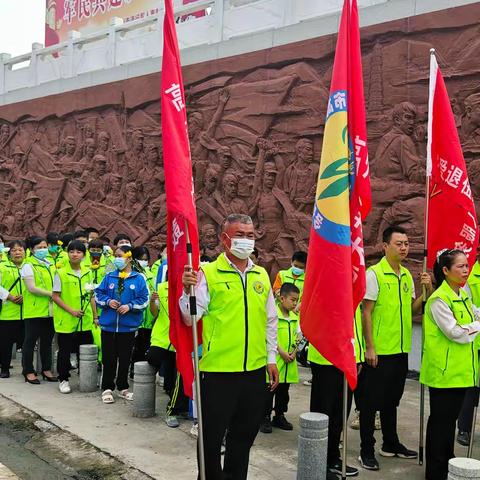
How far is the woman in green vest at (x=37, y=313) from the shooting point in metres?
6.57

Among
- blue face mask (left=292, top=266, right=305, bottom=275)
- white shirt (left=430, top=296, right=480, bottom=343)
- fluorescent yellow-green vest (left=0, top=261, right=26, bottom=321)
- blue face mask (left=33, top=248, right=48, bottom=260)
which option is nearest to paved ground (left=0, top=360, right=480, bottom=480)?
fluorescent yellow-green vest (left=0, top=261, right=26, bottom=321)

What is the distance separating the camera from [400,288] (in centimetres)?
436

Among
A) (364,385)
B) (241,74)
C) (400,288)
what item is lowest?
(364,385)

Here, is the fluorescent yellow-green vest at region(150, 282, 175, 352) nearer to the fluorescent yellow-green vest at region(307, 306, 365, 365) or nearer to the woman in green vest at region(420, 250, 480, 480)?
the fluorescent yellow-green vest at region(307, 306, 365, 365)

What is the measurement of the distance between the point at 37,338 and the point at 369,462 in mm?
3916

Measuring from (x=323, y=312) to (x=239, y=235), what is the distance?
0.72m

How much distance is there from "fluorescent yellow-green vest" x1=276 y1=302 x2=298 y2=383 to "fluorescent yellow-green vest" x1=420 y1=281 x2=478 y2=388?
1.38 metres

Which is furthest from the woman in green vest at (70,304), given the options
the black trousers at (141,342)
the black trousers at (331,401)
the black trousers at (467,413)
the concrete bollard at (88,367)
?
the black trousers at (467,413)

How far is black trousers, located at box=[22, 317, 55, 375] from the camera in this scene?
6586mm

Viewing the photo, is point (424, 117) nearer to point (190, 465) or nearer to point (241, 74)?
point (241, 74)

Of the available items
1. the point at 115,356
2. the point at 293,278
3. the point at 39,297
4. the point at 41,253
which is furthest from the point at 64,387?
the point at 293,278

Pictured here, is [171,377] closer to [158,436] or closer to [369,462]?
[158,436]

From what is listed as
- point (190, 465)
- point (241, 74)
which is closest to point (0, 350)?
point (190, 465)

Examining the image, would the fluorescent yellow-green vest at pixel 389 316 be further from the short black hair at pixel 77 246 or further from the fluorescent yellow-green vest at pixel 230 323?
the short black hair at pixel 77 246
